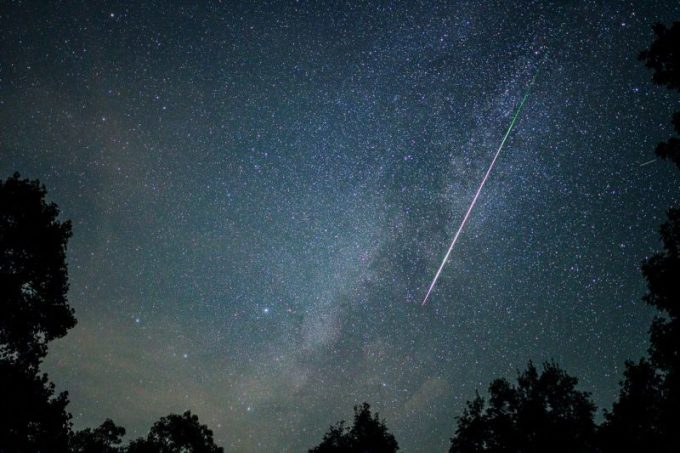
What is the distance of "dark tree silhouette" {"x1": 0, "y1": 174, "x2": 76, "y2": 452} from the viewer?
33.3ft

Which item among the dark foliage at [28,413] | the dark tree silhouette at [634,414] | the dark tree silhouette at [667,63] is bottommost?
the dark foliage at [28,413]

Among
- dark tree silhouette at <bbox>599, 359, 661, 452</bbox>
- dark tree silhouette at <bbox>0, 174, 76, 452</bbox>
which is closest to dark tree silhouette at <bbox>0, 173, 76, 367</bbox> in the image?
dark tree silhouette at <bbox>0, 174, 76, 452</bbox>

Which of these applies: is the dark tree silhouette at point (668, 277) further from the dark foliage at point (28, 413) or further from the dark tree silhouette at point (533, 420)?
the dark foliage at point (28, 413)

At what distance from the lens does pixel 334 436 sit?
2669 centimetres

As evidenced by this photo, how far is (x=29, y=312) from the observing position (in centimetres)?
1109

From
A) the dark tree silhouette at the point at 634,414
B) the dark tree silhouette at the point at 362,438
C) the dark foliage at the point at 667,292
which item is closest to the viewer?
the dark foliage at the point at 667,292

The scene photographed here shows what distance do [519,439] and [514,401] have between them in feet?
Answer: 6.38

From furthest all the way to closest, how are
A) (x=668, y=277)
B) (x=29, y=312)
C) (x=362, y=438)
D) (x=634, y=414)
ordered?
(x=362, y=438), (x=634, y=414), (x=29, y=312), (x=668, y=277)

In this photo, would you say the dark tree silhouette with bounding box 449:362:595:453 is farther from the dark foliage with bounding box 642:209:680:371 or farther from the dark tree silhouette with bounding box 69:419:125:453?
the dark tree silhouette with bounding box 69:419:125:453

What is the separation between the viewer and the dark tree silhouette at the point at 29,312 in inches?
399

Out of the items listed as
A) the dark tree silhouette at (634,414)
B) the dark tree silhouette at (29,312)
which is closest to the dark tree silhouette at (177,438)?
the dark tree silhouette at (29,312)

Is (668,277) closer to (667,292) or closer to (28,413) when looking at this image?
(667,292)

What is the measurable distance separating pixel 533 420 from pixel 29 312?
906 inches

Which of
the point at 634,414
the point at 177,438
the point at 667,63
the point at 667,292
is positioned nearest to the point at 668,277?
the point at 667,292
